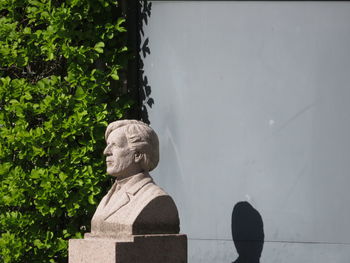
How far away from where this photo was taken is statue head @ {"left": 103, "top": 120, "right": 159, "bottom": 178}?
584 cm

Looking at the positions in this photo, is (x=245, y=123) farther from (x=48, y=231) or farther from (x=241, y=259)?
(x=48, y=231)

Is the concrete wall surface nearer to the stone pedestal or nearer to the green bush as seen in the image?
the green bush

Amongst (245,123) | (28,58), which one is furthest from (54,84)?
(245,123)

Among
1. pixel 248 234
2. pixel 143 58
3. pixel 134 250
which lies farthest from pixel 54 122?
pixel 134 250

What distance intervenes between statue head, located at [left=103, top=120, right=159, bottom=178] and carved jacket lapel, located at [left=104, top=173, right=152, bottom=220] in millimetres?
56

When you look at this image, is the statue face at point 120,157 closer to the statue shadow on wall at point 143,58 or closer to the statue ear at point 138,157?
the statue ear at point 138,157

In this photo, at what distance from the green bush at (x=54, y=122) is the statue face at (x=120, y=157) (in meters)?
1.49

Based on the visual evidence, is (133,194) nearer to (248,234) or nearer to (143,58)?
(248,234)

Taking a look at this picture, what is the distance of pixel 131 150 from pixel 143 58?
2.12 metres

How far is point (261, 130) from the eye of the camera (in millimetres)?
7098

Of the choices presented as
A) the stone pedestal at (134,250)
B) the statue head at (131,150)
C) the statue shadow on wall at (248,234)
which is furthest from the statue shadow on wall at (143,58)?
the stone pedestal at (134,250)

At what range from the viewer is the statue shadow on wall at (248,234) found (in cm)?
702

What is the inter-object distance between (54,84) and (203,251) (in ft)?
6.55

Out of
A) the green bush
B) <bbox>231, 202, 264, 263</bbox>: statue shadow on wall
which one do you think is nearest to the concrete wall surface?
<bbox>231, 202, 264, 263</bbox>: statue shadow on wall
